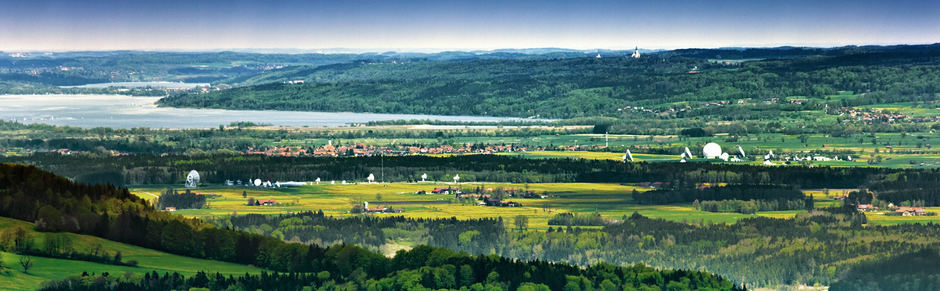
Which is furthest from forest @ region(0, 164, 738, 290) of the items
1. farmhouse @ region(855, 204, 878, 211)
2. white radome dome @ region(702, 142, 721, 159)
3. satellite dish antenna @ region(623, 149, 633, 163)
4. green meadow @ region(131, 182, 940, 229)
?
white radome dome @ region(702, 142, 721, 159)

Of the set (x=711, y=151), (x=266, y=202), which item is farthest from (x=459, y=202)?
(x=711, y=151)

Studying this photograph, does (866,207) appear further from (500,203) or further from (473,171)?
(473,171)

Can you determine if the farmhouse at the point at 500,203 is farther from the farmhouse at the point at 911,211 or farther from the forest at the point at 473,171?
the farmhouse at the point at 911,211

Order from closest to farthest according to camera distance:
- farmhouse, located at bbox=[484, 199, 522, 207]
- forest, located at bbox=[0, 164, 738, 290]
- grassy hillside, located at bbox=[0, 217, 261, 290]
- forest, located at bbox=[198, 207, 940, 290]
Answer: grassy hillside, located at bbox=[0, 217, 261, 290], forest, located at bbox=[0, 164, 738, 290], forest, located at bbox=[198, 207, 940, 290], farmhouse, located at bbox=[484, 199, 522, 207]

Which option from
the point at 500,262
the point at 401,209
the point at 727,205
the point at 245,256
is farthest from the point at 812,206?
the point at 245,256

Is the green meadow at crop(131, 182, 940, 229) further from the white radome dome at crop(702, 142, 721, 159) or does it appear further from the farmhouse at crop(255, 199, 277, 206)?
the white radome dome at crop(702, 142, 721, 159)

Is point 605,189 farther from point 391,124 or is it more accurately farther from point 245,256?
point 391,124
